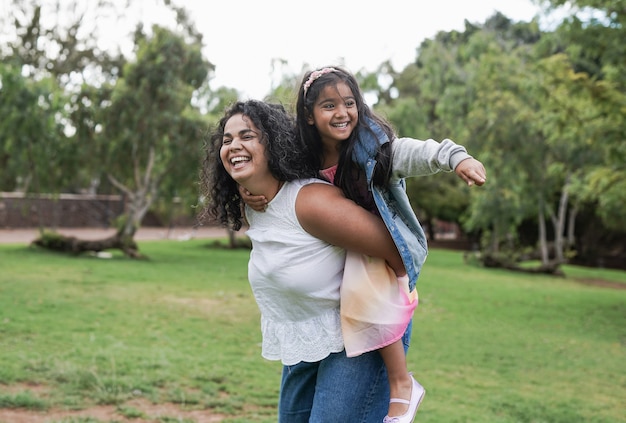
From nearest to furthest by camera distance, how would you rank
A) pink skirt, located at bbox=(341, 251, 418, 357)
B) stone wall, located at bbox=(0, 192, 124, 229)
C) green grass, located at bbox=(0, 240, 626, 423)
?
pink skirt, located at bbox=(341, 251, 418, 357), green grass, located at bbox=(0, 240, 626, 423), stone wall, located at bbox=(0, 192, 124, 229)

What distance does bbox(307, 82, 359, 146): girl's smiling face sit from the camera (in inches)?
90.2

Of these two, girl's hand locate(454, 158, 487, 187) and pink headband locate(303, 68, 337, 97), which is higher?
pink headband locate(303, 68, 337, 97)

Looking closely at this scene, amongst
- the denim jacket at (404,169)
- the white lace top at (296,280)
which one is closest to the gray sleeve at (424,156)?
the denim jacket at (404,169)

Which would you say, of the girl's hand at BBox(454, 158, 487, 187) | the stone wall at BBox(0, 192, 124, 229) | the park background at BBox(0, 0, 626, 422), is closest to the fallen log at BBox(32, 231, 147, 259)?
the park background at BBox(0, 0, 626, 422)

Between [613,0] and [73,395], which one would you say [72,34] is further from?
[73,395]

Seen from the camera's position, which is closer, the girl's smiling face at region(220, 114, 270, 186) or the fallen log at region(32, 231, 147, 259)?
the girl's smiling face at region(220, 114, 270, 186)

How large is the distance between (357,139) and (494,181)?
19.5 metres

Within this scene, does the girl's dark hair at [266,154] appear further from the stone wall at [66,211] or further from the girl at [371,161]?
the stone wall at [66,211]

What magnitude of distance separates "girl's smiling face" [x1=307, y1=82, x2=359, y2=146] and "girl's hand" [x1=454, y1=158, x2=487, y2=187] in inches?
16.7

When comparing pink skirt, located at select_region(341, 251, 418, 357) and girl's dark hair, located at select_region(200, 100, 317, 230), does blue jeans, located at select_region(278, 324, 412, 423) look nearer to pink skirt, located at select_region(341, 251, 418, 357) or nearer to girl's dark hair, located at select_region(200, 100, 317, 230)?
pink skirt, located at select_region(341, 251, 418, 357)


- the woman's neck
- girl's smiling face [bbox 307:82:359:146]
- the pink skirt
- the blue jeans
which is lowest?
the blue jeans

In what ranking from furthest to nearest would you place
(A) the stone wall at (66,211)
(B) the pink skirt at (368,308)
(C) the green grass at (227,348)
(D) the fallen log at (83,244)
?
(A) the stone wall at (66,211) → (D) the fallen log at (83,244) → (C) the green grass at (227,348) → (B) the pink skirt at (368,308)

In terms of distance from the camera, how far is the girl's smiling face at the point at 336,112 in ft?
7.52

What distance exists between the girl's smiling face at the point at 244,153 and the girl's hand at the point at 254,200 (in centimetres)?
5
